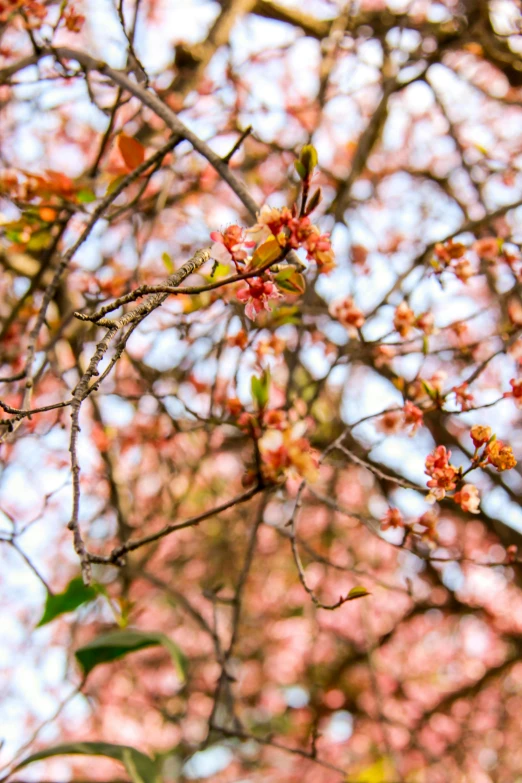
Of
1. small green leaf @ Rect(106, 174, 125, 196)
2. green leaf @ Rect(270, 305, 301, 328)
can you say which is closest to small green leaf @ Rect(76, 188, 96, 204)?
small green leaf @ Rect(106, 174, 125, 196)

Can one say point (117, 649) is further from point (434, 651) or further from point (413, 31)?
point (434, 651)

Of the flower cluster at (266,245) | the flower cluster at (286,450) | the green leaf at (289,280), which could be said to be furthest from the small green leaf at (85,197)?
the flower cluster at (286,450)

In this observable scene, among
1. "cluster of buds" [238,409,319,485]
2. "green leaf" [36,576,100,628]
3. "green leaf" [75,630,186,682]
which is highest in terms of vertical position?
"green leaf" [36,576,100,628]

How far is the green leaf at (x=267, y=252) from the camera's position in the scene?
1057mm

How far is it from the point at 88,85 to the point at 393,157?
10.4 ft

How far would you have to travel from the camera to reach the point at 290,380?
200 cm

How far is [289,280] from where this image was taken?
1.10m

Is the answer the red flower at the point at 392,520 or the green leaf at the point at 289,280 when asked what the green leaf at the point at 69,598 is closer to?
the red flower at the point at 392,520

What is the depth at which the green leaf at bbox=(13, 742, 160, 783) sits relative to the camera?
1.58 m

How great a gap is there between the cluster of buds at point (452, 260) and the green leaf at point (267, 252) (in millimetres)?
778

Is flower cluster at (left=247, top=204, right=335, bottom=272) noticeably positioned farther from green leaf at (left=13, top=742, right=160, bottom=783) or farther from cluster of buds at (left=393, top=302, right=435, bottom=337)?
green leaf at (left=13, top=742, right=160, bottom=783)

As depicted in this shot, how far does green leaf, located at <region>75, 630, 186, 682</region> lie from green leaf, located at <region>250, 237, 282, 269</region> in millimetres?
1127

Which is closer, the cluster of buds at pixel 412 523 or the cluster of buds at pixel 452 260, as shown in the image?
the cluster of buds at pixel 412 523

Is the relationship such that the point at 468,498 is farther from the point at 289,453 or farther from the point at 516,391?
the point at 289,453
